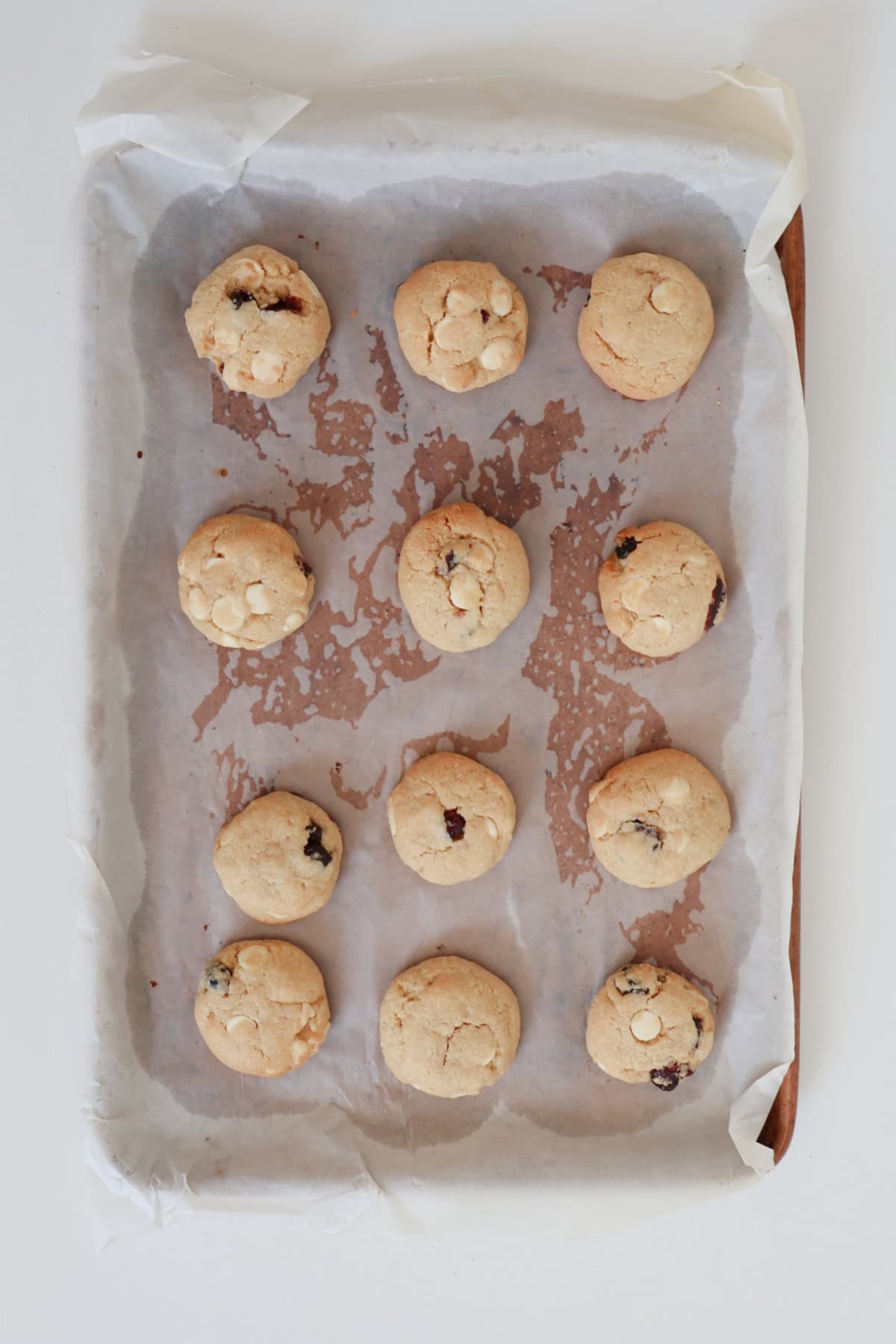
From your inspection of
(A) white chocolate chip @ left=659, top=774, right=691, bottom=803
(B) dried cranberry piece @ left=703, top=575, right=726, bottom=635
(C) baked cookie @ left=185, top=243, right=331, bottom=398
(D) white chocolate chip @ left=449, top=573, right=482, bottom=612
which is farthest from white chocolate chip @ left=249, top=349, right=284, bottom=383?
(A) white chocolate chip @ left=659, top=774, right=691, bottom=803

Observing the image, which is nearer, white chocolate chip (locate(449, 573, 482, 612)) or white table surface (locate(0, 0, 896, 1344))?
white chocolate chip (locate(449, 573, 482, 612))

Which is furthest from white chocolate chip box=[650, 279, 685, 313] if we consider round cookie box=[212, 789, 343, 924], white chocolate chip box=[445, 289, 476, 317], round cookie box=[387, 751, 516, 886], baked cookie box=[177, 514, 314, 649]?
round cookie box=[212, 789, 343, 924]

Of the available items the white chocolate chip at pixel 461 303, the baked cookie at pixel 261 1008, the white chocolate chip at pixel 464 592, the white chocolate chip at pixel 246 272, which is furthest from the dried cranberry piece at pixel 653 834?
the white chocolate chip at pixel 246 272

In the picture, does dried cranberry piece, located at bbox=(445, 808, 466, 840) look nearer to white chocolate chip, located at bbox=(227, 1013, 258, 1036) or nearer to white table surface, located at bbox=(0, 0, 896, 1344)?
white chocolate chip, located at bbox=(227, 1013, 258, 1036)

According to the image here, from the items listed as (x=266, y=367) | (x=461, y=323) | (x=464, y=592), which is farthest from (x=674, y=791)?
(x=266, y=367)

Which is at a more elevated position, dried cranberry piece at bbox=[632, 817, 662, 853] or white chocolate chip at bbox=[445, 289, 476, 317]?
white chocolate chip at bbox=[445, 289, 476, 317]

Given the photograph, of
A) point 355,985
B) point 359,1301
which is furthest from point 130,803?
point 359,1301

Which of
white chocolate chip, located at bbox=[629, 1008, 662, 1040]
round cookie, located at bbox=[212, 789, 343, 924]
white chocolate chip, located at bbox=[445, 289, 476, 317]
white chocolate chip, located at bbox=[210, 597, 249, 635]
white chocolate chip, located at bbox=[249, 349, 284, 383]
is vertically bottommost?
white chocolate chip, located at bbox=[629, 1008, 662, 1040]
